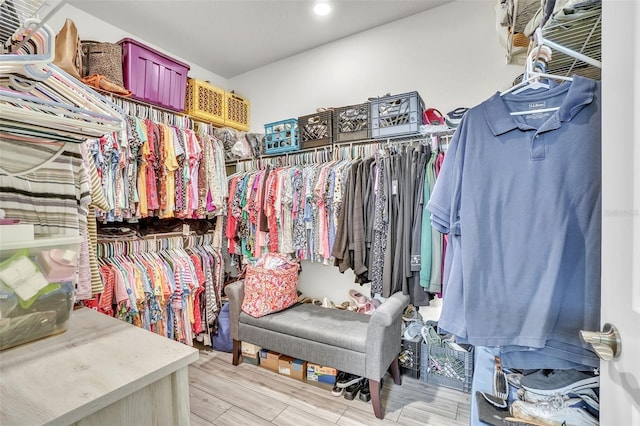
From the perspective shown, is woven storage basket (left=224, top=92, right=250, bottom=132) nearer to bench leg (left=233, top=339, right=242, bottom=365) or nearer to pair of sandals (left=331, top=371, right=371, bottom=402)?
bench leg (left=233, top=339, right=242, bottom=365)

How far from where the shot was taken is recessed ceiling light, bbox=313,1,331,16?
7.64 feet

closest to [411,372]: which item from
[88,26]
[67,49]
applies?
[67,49]

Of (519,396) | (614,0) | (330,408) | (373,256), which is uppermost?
(614,0)

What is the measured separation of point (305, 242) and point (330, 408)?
4.05 feet

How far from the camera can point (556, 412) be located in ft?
2.62

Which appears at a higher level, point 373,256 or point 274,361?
point 373,256

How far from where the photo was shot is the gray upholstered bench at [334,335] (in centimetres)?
189

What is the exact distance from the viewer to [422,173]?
2064 millimetres

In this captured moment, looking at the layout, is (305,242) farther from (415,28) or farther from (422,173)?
(415,28)

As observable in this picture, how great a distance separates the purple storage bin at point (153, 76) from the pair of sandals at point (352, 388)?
278cm

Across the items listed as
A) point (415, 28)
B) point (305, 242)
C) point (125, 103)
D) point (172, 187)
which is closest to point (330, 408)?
point (305, 242)

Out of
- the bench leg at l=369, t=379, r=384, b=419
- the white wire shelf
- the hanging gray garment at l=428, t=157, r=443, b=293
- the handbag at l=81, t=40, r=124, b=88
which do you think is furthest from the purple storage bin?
the bench leg at l=369, t=379, r=384, b=419

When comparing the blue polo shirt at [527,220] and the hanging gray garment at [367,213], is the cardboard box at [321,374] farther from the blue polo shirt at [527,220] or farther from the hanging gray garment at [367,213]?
the blue polo shirt at [527,220]

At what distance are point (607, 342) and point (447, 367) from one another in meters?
1.90
